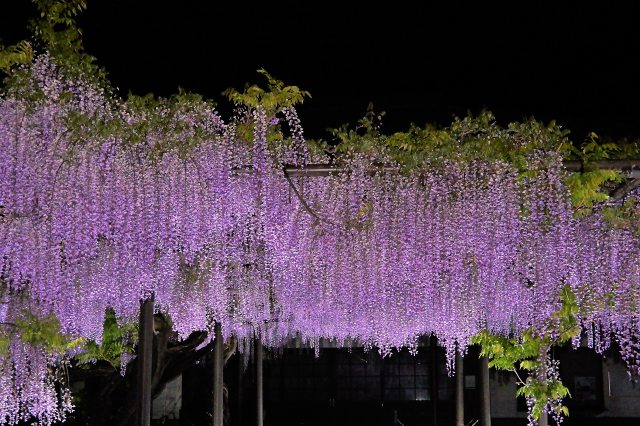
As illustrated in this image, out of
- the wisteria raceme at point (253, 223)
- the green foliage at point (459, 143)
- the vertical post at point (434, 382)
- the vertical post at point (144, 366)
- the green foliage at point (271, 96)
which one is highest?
the green foliage at point (271, 96)

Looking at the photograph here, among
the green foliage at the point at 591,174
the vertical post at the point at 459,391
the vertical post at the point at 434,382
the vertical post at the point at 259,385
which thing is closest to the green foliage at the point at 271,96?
the green foliage at the point at 591,174

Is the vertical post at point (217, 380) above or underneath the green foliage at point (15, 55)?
underneath

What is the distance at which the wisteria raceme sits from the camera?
499cm

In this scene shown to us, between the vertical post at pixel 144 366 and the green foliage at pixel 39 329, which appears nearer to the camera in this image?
the vertical post at pixel 144 366

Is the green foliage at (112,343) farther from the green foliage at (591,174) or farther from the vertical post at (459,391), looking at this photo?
the green foliage at (591,174)

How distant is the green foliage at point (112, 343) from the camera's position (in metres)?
8.59

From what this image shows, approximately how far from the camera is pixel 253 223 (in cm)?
559

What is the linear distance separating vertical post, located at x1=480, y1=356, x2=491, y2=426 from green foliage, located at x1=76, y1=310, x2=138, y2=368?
424cm

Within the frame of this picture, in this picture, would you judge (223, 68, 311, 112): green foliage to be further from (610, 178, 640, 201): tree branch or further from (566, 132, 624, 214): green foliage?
(610, 178, 640, 201): tree branch

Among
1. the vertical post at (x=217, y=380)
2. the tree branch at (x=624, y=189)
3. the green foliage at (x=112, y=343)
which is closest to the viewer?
the tree branch at (x=624, y=189)

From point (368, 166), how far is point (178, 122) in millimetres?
1432

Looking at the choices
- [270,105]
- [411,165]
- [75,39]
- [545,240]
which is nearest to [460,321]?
[545,240]

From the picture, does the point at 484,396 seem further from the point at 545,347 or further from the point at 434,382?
the point at 434,382

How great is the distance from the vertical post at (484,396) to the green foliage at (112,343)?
13.9 ft
